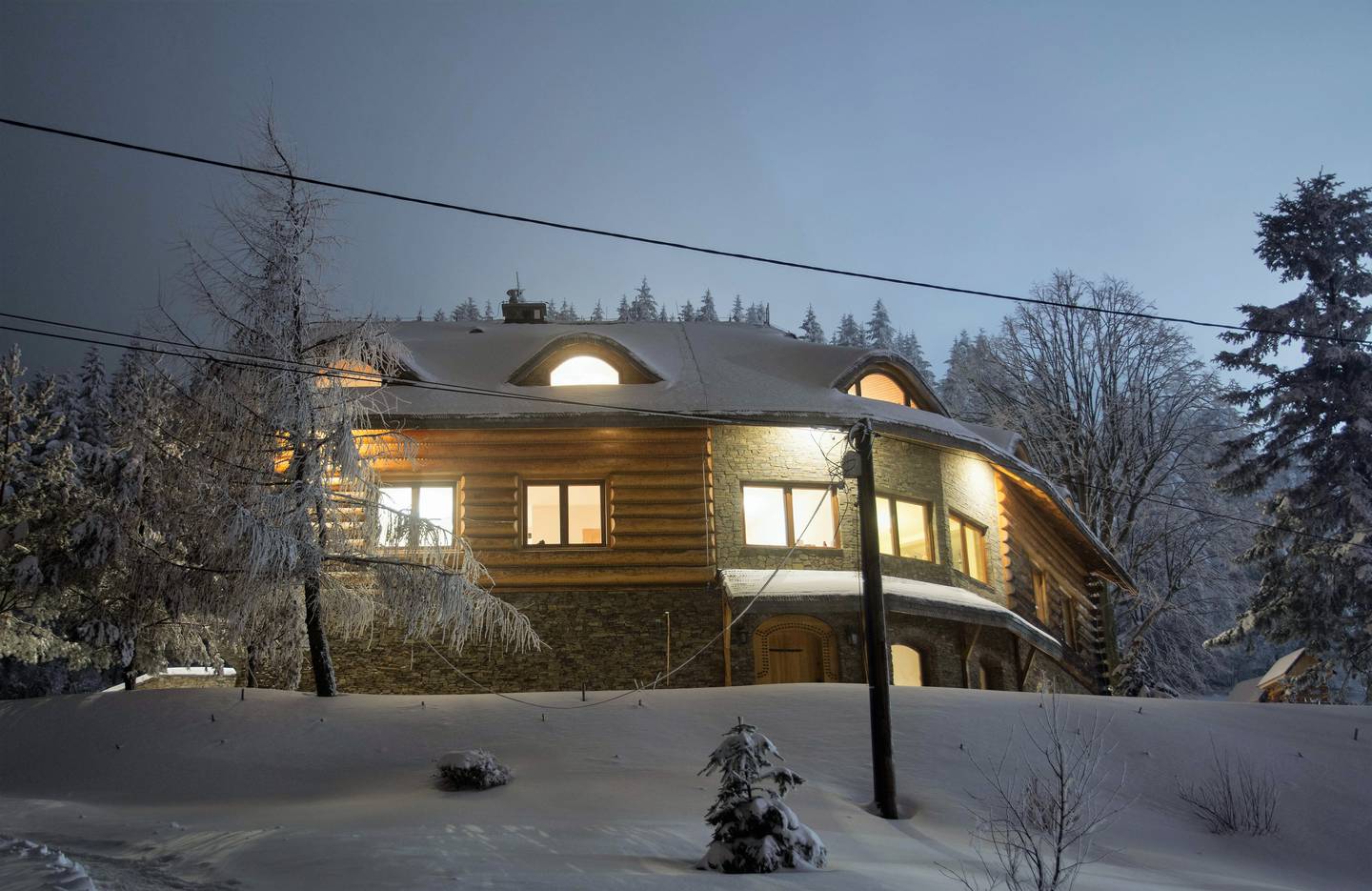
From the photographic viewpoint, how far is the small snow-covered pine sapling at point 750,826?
8.30m

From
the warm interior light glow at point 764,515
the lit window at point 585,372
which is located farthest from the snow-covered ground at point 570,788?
the lit window at point 585,372

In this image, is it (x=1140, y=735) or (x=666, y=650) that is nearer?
(x=1140, y=735)

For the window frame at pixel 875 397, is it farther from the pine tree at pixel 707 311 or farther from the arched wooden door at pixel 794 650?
the pine tree at pixel 707 311

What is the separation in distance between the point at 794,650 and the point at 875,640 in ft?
27.6

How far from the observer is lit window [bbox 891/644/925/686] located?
21.2 m

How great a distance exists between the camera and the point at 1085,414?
30.9 m

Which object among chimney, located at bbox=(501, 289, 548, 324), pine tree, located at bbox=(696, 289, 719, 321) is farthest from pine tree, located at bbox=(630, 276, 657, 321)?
chimney, located at bbox=(501, 289, 548, 324)

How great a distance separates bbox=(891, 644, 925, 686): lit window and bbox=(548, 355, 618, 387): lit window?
8.38 metres

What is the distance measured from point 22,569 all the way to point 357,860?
1367 centimetres

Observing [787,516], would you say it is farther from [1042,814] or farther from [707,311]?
[707,311]

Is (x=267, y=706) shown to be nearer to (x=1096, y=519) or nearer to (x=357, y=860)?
(x=357, y=860)

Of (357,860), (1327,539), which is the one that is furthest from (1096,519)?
(357,860)

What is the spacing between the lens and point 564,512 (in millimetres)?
20781

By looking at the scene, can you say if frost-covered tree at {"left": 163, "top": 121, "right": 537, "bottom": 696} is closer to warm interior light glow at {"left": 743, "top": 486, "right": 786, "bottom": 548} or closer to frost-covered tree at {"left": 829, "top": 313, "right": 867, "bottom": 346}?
warm interior light glow at {"left": 743, "top": 486, "right": 786, "bottom": 548}
